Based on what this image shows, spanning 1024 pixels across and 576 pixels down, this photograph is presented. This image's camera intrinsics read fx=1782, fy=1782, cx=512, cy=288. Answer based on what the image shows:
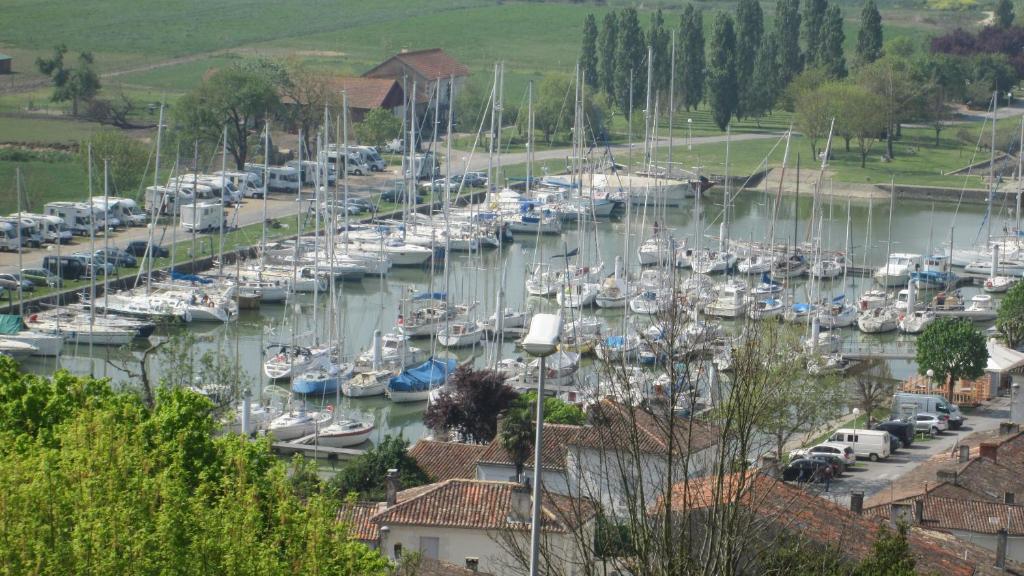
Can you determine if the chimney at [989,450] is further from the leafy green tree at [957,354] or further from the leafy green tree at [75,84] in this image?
the leafy green tree at [75,84]

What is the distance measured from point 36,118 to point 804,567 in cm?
6477

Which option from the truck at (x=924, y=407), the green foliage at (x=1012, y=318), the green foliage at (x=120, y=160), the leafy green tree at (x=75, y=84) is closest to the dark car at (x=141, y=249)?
the green foliage at (x=120, y=160)

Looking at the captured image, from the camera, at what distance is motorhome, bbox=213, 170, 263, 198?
194ft

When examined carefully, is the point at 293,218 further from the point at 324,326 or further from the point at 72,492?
the point at 72,492

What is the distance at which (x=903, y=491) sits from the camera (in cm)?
2514

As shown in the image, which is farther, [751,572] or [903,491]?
[903,491]

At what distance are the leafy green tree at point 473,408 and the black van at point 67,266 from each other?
1802 centimetres

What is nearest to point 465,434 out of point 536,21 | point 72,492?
point 72,492

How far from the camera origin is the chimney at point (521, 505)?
1823 cm

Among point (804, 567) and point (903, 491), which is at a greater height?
point (804, 567)

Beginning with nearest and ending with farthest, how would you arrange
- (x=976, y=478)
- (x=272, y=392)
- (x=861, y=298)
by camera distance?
(x=976, y=478) < (x=272, y=392) < (x=861, y=298)

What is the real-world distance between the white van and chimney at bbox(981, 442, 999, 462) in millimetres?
2885

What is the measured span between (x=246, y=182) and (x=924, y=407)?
3281 cm

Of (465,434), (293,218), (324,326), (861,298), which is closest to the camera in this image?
(465,434)
